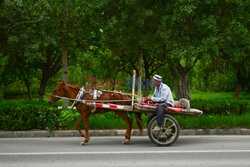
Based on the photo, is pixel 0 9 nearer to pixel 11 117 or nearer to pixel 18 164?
pixel 11 117

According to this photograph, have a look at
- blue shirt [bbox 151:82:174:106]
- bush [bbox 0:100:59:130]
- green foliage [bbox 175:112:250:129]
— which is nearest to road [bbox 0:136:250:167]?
bush [bbox 0:100:59:130]

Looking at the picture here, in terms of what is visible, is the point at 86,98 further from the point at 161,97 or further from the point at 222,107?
the point at 222,107

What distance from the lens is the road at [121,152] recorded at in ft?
22.9

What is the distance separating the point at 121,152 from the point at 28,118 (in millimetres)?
4083

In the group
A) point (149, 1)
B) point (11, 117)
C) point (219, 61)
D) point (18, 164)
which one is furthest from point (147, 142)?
point (219, 61)

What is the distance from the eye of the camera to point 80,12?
17422mm

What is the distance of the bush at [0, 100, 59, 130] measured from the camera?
10.7 m

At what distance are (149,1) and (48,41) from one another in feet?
17.6

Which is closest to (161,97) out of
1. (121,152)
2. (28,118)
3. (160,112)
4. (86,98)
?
(160,112)

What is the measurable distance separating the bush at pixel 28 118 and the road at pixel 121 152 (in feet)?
1.92

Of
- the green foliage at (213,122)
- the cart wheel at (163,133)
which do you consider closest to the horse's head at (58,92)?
the cart wheel at (163,133)

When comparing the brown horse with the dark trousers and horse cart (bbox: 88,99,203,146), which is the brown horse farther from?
the dark trousers

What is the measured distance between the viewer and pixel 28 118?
10734mm

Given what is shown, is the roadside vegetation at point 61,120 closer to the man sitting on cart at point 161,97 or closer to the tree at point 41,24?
the man sitting on cart at point 161,97
